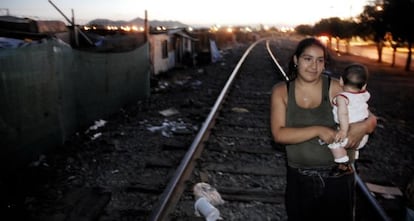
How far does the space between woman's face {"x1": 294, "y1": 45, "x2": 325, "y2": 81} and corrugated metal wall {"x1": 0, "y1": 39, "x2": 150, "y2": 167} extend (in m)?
4.19

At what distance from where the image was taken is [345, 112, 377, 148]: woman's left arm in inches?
95.8

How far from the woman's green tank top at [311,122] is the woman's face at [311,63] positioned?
11 centimetres

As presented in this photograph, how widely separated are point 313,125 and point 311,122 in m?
0.04

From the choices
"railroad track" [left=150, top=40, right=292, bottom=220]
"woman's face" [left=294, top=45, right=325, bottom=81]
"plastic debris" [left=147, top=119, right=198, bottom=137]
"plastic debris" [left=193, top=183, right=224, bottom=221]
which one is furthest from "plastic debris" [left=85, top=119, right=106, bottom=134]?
"woman's face" [left=294, top=45, right=325, bottom=81]

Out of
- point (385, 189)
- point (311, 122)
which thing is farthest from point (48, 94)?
point (385, 189)

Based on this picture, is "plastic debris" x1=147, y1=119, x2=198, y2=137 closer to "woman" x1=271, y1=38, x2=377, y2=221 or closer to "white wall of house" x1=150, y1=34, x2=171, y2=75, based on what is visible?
"woman" x1=271, y1=38, x2=377, y2=221

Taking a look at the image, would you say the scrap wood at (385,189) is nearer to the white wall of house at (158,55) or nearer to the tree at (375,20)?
the white wall of house at (158,55)

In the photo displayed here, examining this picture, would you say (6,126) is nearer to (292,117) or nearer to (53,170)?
(53,170)

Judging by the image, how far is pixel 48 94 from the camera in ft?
19.0

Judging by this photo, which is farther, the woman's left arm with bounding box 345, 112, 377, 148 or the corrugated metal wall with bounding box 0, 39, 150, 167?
the corrugated metal wall with bounding box 0, 39, 150, 167

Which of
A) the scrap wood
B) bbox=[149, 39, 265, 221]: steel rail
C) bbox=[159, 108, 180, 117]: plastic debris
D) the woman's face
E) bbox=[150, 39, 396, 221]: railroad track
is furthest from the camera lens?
bbox=[159, 108, 180, 117]: plastic debris

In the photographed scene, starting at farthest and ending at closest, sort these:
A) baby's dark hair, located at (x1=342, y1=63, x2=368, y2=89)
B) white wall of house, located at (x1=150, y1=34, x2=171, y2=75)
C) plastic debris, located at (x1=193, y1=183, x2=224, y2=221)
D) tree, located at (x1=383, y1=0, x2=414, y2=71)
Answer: tree, located at (x1=383, y1=0, x2=414, y2=71)
white wall of house, located at (x1=150, y1=34, x2=171, y2=75)
plastic debris, located at (x1=193, y1=183, x2=224, y2=221)
baby's dark hair, located at (x1=342, y1=63, x2=368, y2=89)

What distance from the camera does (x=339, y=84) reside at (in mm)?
2512

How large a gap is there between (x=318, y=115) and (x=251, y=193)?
234 centimetres
